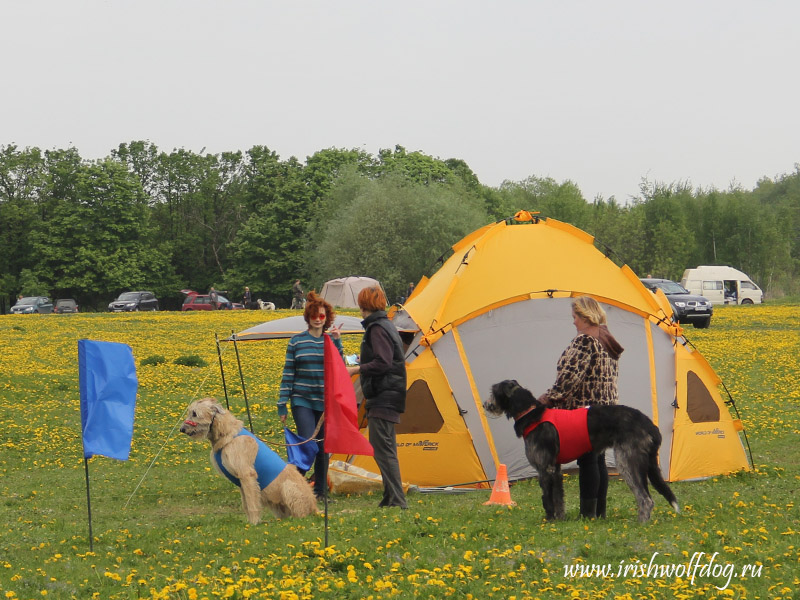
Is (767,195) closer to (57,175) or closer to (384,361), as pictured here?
(57,175)

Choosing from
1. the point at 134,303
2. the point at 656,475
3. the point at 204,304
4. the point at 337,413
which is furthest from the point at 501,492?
the point at 204,304

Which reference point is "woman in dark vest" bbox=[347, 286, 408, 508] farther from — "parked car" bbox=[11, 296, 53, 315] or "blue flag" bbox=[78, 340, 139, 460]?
"parked car" bbox=[11, 296, 53, 315]

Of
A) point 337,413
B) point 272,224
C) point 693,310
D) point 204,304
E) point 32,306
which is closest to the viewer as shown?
point 337,413

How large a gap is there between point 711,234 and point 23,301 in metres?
60.9

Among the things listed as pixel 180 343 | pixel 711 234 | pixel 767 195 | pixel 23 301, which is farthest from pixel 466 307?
pixel 767 195

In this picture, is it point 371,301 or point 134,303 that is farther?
point 134,303

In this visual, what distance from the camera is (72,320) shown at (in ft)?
150

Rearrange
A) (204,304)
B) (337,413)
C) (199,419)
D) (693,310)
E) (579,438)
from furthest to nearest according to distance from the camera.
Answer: (204,304)
(693,310)
(199,419)
(579,438)
(337,413)

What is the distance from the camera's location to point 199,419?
381 inches

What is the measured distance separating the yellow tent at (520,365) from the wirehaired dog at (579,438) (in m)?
2.95

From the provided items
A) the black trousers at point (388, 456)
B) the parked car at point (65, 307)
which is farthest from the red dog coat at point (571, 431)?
the parked car at point (65, 307)

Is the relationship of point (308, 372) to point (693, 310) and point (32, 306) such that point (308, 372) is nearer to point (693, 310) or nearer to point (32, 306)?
point (693, 310)

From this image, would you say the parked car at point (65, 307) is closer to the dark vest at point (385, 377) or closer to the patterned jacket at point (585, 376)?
the dark vest at point (385, 377)

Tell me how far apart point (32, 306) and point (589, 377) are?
61.1 metres
